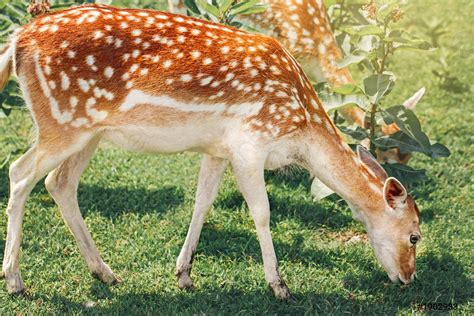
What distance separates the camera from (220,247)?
6.78 m

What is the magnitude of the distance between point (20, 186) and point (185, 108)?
4.14ft

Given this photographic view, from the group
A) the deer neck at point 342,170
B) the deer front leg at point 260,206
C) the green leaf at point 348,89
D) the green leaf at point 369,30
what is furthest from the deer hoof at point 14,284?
the green leaf at point 369,30

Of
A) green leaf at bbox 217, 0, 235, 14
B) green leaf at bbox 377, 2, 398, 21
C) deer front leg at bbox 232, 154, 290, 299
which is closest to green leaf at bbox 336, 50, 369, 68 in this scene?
green leaf at bbox 377, 2, 398, 21

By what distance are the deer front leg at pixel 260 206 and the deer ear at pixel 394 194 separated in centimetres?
83

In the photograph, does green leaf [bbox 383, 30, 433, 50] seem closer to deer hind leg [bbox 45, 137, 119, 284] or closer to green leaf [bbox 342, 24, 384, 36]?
green leaf [bbox 342, 24, 384, 36]

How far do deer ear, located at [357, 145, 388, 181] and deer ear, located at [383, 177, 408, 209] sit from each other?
19 cm

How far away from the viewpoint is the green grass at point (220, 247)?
5.99 meters

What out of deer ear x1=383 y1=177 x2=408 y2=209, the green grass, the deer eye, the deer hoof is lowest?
the green grass

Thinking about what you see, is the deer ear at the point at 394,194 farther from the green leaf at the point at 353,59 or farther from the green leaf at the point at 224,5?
the green leaf at the point at 224,5

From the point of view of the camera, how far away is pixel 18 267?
5.98 meters

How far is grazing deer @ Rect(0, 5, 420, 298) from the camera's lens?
5.54 metres

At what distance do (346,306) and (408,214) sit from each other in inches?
30.8

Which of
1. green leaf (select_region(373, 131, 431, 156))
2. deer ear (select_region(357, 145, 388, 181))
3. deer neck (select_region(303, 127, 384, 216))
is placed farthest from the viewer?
green leaf (select_region(373, 131, 431, 156))

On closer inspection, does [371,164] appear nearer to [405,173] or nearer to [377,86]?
[377,86]
